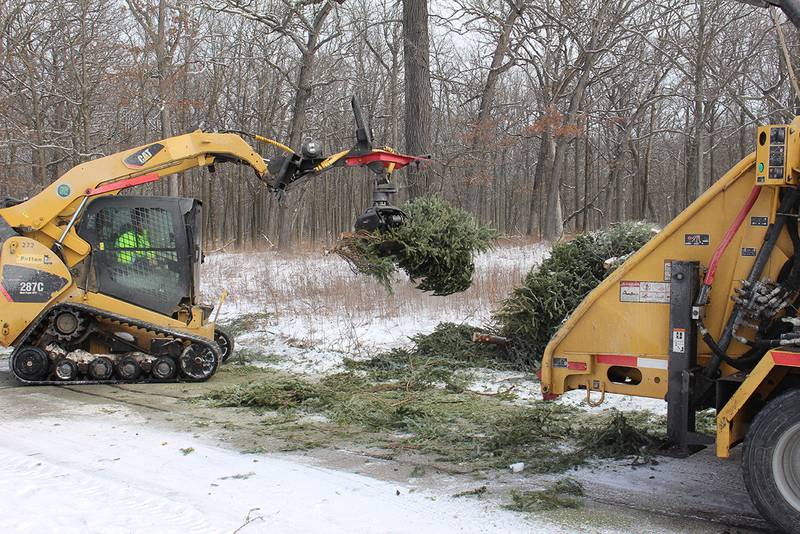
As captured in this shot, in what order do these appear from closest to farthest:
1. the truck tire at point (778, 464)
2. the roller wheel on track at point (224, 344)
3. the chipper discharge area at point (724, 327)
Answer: the truck tire at point (778, 464)
the chipper discharge area at point (724, 327)
the roller wheel on track at point (224, 344)

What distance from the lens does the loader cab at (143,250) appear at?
375 inches

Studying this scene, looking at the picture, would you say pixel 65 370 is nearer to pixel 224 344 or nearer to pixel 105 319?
pixel 105 319

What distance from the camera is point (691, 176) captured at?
29.9 m

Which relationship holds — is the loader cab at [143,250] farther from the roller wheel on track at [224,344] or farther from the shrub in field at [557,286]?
the shrub in field at [557,286]

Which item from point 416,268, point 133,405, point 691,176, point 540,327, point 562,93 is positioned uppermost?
point 562,93

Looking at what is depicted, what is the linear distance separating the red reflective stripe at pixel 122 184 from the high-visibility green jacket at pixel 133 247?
59 centimetres

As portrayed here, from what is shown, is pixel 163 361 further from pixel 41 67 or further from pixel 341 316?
pixel 41 67

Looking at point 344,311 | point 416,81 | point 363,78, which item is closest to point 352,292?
point 344,311

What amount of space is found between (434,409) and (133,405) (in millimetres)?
3285

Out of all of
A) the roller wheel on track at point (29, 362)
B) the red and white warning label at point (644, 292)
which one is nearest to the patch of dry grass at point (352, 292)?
the roller wheel on track at point (29, 362)

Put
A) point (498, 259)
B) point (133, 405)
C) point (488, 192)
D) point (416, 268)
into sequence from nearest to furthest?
point (133, 405) → point (416, 268) → point (498, 259) → point (488, 192)

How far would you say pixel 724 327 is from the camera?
512cm

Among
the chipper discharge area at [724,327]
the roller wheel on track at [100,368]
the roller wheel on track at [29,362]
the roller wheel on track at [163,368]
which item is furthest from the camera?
the roller wheel on track at [163,368]

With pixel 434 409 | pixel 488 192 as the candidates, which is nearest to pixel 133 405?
pixel 434 409
